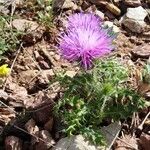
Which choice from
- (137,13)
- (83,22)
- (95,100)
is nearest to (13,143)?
(95,100)

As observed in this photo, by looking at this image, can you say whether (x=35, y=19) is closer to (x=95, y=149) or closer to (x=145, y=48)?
(x=145, y=48)

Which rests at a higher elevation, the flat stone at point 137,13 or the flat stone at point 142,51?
the flat stone at point 137,13

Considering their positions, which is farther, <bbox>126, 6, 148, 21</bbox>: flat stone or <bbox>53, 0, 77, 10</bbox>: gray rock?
<bbox>53, 0, 77, 10</bbox>: gray rock

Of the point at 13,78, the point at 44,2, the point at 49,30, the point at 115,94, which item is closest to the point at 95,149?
the point at 115,94

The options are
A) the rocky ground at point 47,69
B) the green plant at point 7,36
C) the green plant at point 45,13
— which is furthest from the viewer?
the green plant at point 45,13

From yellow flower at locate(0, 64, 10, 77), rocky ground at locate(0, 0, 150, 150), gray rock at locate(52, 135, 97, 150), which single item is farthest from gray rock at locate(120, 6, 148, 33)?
gray rock at locate(52, 135, 97, 150)

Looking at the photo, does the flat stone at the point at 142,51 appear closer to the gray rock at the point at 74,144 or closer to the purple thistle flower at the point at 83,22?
the purple thistle flower at the point at 83,22

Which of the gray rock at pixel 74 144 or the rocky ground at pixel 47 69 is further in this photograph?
the rocky ground at pixel 47 69

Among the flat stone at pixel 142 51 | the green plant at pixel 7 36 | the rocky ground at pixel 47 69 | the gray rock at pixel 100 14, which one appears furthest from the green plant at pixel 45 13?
the flat stone at pixel 142 51

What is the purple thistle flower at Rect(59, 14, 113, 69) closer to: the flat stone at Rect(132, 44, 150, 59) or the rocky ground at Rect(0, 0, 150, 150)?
the rocky ground at Rect(0, 0, 150, 150)

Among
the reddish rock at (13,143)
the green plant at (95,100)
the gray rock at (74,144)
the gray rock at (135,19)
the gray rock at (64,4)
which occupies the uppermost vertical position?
the gray rock at (64,4)
